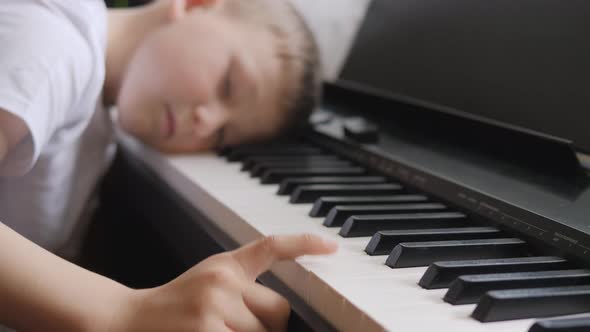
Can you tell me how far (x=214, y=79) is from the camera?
122 cm

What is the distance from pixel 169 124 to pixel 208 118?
0.28 feet

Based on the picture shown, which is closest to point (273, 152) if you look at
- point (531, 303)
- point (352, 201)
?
point (352, 201)

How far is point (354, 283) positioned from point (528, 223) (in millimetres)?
251

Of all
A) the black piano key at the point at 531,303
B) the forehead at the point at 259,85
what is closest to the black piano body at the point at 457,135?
the black piano key at the point at 531,303

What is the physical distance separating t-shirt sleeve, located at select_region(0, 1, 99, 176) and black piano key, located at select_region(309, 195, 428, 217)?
362 millimetres

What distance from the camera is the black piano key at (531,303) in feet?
1.81

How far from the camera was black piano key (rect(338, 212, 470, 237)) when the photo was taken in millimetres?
777

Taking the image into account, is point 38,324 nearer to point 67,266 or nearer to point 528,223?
point 67,266

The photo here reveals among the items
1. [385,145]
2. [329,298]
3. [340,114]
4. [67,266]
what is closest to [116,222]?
[340,114]

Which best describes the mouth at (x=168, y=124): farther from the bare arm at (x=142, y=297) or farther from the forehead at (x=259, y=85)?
the bare arm at (x=142, y=297)

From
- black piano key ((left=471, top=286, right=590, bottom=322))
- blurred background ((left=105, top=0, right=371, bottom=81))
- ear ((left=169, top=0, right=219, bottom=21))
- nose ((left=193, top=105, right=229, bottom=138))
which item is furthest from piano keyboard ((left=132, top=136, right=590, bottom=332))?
blurred background ((left=105, top=0, right=371, bottom=81))

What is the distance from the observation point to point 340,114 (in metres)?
1.53

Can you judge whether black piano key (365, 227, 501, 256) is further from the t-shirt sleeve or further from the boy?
the t-shirt sleeve

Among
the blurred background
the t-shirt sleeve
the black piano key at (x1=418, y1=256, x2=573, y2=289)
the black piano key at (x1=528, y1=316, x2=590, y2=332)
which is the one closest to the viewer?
the black piano key at (x1=528, y1=316, x2=590, y2=332)
